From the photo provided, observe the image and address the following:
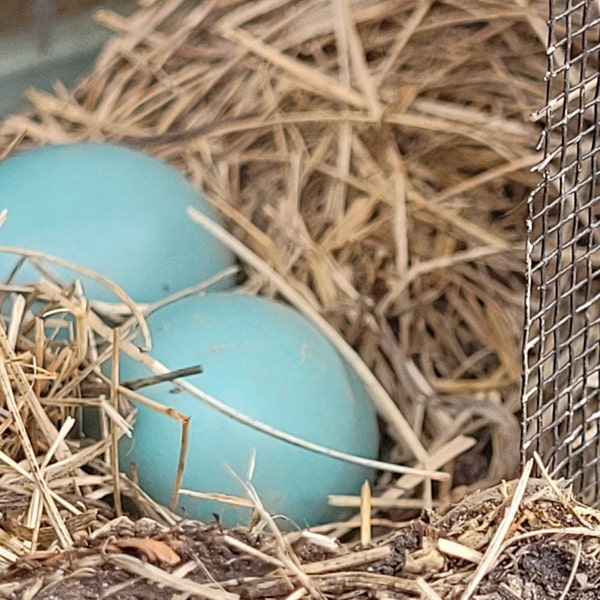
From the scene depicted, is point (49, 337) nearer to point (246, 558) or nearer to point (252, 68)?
point (246, 558)

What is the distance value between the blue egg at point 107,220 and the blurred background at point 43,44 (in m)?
0.36

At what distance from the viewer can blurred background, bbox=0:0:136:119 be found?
1484 millimetres

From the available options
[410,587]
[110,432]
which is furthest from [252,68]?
[410,587]

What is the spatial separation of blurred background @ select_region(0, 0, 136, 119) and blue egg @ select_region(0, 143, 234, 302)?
362 mm

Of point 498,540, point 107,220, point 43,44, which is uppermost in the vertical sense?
point 43,44

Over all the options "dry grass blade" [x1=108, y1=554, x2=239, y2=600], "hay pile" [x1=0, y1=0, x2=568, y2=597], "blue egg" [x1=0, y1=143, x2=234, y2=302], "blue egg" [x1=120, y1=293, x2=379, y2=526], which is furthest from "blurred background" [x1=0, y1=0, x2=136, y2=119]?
"dry grass blade" [x1=108, y1=554, x2=239, y2=600]

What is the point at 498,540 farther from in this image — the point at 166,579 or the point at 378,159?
the point at 378,159

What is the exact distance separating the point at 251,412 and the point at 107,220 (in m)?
0.26

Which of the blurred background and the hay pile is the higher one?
the blurred background

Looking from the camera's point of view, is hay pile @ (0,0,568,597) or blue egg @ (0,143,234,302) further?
hay pile @ (0,0,568,597)

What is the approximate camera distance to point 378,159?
4.58ft

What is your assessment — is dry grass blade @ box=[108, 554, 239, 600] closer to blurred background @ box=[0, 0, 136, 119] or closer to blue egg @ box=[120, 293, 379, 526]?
blue egg @ box=[120, 293, 379, 526]

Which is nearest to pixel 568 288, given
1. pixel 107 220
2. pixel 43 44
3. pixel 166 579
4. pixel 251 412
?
pixel 251 412

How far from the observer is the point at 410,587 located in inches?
26.9
